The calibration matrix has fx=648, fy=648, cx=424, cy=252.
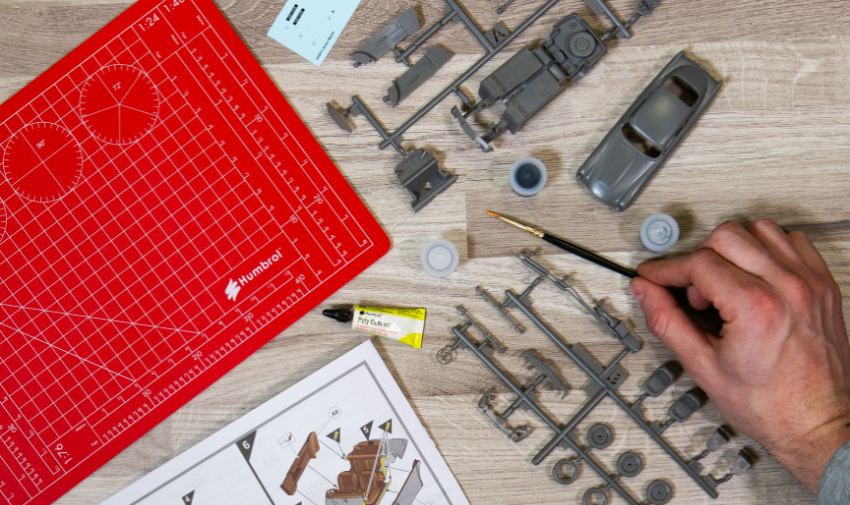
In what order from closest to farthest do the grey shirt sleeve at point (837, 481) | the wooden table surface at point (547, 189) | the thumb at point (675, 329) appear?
1. the grey shirt sleeve at point (837, 481)
2. the thumb at point (675, 329)
3. the wooden table surface at point (547, 189)

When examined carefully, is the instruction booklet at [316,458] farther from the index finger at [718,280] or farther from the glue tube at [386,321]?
the index finger at [718,280]

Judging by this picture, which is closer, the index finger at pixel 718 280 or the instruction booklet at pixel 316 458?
the index finger at pixel 718 280

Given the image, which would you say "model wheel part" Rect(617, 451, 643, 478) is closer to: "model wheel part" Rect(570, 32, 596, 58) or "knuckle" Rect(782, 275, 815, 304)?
"knuckle" Rect(782, 275, 815, 304)

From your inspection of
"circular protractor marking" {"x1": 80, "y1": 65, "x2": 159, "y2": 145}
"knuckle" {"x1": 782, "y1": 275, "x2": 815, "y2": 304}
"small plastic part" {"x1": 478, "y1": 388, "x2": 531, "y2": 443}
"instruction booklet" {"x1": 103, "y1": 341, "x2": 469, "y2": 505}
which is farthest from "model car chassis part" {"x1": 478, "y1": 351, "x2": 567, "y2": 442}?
"circular protractor marking" {"x1": 80, "y1": 65, "x2": 159, "y2": 145}

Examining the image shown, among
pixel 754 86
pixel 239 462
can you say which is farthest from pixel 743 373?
pixel 239 462

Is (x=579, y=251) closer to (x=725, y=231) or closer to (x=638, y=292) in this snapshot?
(x=638, y=292)

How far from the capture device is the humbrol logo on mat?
3.57ft

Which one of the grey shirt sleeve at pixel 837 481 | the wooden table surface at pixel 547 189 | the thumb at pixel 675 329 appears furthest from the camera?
the wooden table surface at pixel 547 189

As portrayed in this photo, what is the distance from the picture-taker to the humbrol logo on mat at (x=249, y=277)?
42.9 inches

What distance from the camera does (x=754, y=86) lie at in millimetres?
1077

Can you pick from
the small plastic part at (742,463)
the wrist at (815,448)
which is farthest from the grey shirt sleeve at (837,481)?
the small plastic part at (742,463)

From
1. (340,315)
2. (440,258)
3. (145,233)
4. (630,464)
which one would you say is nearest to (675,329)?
(630,464)

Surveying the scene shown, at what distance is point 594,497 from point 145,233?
867 millimetres

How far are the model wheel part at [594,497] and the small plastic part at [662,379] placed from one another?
0.18 meters
